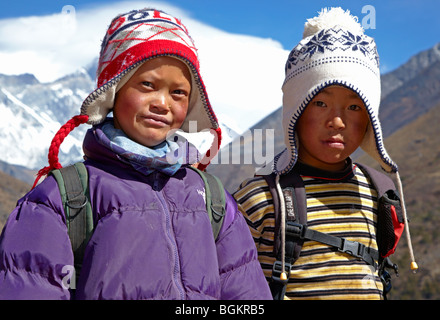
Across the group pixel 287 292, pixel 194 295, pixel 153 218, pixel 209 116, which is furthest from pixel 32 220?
pixel 287 292

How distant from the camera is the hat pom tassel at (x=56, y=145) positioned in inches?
119

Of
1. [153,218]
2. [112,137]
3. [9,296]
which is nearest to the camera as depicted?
[9,296]

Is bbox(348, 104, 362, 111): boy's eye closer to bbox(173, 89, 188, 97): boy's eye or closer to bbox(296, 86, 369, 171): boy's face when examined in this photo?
bbox(296, 86, 369, 171): boy's face

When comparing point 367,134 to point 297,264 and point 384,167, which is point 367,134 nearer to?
point 384,167

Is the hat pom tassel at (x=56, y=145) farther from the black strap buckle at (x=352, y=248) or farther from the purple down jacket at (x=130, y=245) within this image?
the black strap buckle at (x=352, y=248)

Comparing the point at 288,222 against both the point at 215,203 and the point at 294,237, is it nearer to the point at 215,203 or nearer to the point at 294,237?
the point at 294,237

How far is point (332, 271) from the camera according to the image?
362 centimetres

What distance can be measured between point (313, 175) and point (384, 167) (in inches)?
23.5

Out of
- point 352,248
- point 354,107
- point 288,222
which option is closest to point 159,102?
point 288,222

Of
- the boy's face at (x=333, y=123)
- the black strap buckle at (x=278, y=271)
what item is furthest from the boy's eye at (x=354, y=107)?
the black strap buckle at (x=278, y=271)

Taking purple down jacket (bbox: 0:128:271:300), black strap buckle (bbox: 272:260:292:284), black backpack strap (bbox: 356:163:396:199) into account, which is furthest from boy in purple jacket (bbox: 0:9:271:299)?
black backpack strap (bbox: 356:163:396:199)

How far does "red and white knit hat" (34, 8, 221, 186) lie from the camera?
3076mm

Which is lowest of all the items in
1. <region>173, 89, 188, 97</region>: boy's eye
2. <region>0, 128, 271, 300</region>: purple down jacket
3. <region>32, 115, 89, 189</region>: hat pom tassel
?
<region>0, 128, 271, 300</region>: purple down jacket

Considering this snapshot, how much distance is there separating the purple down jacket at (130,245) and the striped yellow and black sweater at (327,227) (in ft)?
1.96
